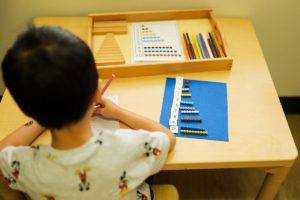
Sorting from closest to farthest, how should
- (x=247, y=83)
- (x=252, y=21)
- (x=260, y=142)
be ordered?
(x=260, y=142) → (x=247, y=83) → (x=252, y=21)

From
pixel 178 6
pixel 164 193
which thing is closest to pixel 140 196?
pixel 164 193

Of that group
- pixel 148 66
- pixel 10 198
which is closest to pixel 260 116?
pixel 148 66

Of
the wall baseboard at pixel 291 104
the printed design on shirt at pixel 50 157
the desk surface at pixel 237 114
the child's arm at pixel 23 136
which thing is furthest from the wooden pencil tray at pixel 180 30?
the wall baseboard at pixel 291 104

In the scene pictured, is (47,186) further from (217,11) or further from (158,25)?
(217,11)

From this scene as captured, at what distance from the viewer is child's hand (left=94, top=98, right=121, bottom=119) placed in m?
0.90

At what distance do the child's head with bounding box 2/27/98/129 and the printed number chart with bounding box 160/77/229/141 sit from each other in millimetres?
362

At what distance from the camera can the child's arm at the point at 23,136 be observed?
0.83 metres

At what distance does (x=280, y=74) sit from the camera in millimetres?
1681

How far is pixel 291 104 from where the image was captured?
1840 mm

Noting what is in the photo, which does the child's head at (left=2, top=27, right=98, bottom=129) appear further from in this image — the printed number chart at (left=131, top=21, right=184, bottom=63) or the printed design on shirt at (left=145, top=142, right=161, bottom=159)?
the printed number chart at (left=131, top=21, right=184, bottom=63)

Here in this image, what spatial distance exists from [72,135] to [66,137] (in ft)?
0.05

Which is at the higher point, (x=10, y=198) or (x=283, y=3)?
(x=283, y=3)

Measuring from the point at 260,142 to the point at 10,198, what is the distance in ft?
2.55

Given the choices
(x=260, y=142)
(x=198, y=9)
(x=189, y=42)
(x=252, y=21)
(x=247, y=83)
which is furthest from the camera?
(x=252, y=21)
